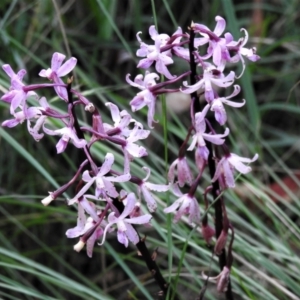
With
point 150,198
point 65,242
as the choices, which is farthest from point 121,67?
point 150,198

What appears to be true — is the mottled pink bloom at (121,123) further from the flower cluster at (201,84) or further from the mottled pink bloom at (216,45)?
the mottled pink bloom at (216,45)

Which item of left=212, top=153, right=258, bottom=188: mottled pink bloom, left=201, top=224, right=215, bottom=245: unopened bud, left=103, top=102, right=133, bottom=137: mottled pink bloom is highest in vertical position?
left=103, top=102, right=133, bottom=137: mottled pink bloom

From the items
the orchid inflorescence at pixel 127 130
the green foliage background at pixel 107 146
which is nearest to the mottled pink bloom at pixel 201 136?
the orchid inflorescence at pixel 127 130

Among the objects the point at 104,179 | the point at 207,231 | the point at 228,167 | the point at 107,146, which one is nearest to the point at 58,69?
the point at 104,179

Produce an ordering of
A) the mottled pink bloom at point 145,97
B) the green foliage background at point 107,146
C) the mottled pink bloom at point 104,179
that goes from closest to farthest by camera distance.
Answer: the mottled pink bloom at point 104,179, the mottled pink bloom at point 145,97, the green foliage background at point 107,146

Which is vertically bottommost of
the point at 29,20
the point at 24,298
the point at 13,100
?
the point at 24,298

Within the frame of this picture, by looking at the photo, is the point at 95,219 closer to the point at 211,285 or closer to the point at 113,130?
the point at 113,130

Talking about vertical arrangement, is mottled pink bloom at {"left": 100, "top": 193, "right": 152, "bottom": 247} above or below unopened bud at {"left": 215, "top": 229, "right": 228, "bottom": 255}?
above

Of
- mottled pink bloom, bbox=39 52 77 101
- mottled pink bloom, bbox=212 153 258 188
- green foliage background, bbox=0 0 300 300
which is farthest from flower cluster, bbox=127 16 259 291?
green foliage background, bbox=0 0 300 300

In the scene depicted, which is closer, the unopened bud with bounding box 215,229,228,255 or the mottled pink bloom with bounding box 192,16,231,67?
the mottled pink bloom with bounding box 192,16,231,67

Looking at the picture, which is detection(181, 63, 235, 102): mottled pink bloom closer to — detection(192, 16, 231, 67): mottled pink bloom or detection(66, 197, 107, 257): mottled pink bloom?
detection(192, 16, 231, 67): mottled pink bloom

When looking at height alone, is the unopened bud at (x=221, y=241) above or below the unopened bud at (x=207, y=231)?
above
